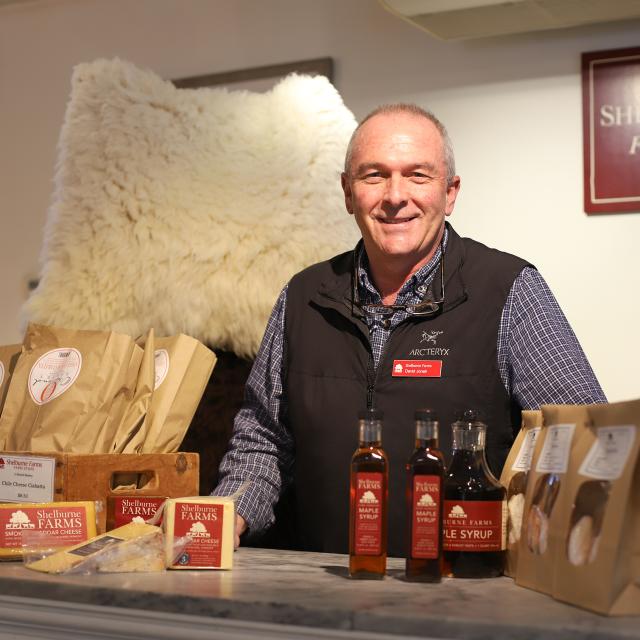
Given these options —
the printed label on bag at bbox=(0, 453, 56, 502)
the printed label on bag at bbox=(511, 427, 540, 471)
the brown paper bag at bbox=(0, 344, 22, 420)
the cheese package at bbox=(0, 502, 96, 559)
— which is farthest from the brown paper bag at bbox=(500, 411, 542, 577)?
the brown paper bag at bbox=(0, 344, 22, 420)

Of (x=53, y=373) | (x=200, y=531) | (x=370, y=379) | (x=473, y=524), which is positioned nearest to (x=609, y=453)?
(x=473, y=524)

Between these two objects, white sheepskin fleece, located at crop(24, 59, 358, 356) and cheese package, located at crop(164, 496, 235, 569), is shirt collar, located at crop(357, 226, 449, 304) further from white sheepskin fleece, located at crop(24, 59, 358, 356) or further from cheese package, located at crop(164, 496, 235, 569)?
cheese package, located at crop(164, 496, 235, 569)

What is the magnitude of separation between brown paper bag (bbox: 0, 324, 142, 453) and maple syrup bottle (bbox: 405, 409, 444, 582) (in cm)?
65

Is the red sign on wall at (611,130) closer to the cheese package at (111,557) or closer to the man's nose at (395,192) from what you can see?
the man's nose at (395,192)

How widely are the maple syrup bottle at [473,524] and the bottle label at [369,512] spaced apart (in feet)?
0.31

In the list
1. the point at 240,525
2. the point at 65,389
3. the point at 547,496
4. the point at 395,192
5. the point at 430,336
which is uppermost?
the point at 395,192

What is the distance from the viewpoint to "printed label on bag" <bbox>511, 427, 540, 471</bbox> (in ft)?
4.10

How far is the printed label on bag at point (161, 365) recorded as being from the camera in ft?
5.57

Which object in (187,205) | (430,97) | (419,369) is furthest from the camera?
(430,97)

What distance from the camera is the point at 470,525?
46.8 inches

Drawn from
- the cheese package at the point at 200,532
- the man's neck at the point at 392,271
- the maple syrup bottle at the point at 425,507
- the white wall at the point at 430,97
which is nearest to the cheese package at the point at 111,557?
the cheese package at the point at 200,532

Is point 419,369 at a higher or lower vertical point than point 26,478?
higher

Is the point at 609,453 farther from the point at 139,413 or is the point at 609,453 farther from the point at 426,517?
the point at 139,413

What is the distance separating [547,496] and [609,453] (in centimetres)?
13
